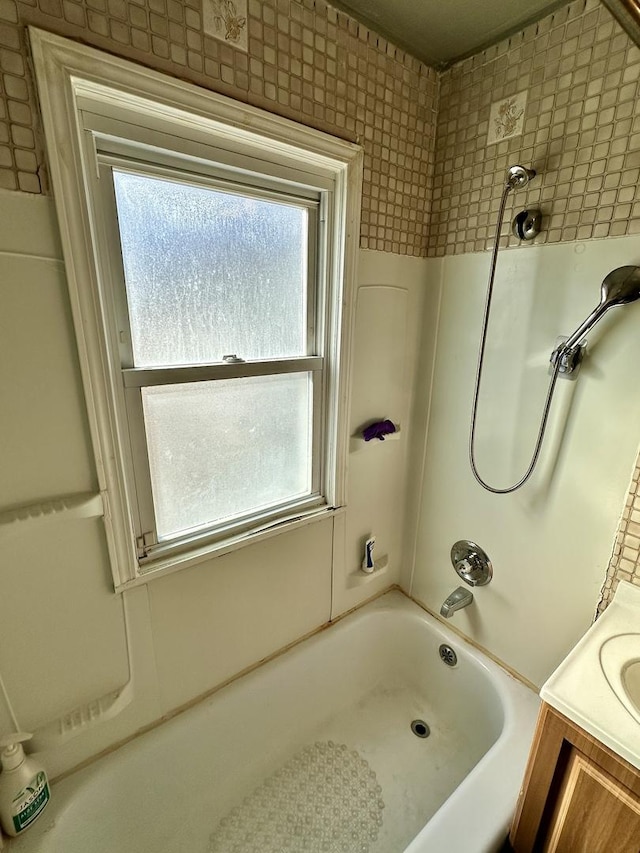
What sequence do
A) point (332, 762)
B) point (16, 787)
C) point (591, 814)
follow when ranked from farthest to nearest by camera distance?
point (332, 762) < point (16, 787) < point (591, 814)

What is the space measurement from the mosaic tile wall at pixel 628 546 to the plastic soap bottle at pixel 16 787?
1644mm

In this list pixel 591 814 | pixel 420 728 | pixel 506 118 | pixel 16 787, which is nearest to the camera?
pixel 591 814

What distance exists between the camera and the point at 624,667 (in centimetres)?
98

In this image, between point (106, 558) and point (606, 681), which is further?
point (106, 558)

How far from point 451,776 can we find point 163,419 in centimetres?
163

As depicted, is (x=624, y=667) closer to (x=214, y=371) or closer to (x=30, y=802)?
(x=214, y=371)

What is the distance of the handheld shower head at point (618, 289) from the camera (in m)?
1.03

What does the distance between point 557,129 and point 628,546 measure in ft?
3.95

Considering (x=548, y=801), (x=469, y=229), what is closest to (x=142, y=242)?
(x=469, y=229)

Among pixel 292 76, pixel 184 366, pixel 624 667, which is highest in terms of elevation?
pixel 292 76

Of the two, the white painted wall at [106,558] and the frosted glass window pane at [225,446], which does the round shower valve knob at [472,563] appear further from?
the frosted glass window pane at [225,446]

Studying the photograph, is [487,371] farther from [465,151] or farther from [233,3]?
[233,3]

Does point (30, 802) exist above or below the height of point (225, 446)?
below

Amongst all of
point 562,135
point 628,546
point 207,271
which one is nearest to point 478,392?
point 628,546
